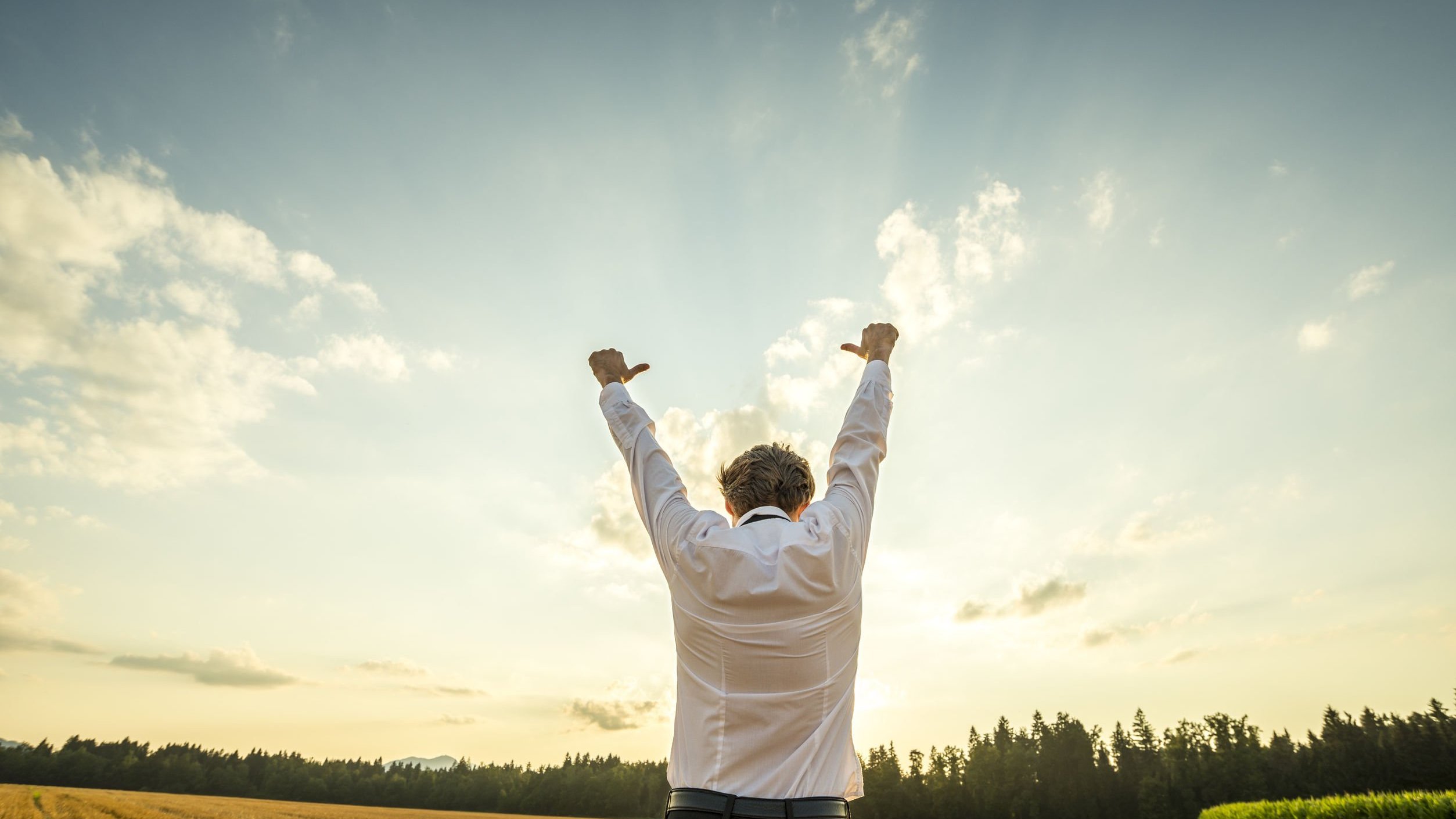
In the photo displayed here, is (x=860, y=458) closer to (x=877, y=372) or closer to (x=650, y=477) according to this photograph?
(x=877, y=372)

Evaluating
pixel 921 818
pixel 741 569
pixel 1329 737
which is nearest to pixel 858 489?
pixel 741 569

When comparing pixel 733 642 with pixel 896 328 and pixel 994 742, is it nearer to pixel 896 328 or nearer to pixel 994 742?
pixel 896 328

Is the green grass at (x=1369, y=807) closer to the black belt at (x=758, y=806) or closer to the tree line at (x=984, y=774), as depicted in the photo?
the black belt at (x=758, y=806)

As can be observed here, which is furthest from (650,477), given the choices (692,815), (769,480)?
(692,815)

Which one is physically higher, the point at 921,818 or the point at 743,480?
the point at 743,480

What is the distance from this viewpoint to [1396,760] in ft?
159

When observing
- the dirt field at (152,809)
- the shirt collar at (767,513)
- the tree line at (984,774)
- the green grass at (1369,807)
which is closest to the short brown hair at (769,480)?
the shirt collar at (767,513)

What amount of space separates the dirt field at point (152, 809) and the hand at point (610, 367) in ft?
142

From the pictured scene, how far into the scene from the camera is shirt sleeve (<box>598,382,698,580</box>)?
8.04ft

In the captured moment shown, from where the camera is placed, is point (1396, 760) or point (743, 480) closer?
point (743, 480)

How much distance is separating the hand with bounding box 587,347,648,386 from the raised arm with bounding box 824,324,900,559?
1.10 meters

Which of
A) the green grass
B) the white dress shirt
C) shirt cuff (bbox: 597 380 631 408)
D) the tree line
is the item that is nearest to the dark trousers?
the white dress shirt

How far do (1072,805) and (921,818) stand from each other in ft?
43.4

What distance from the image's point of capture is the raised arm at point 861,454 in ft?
8.43
